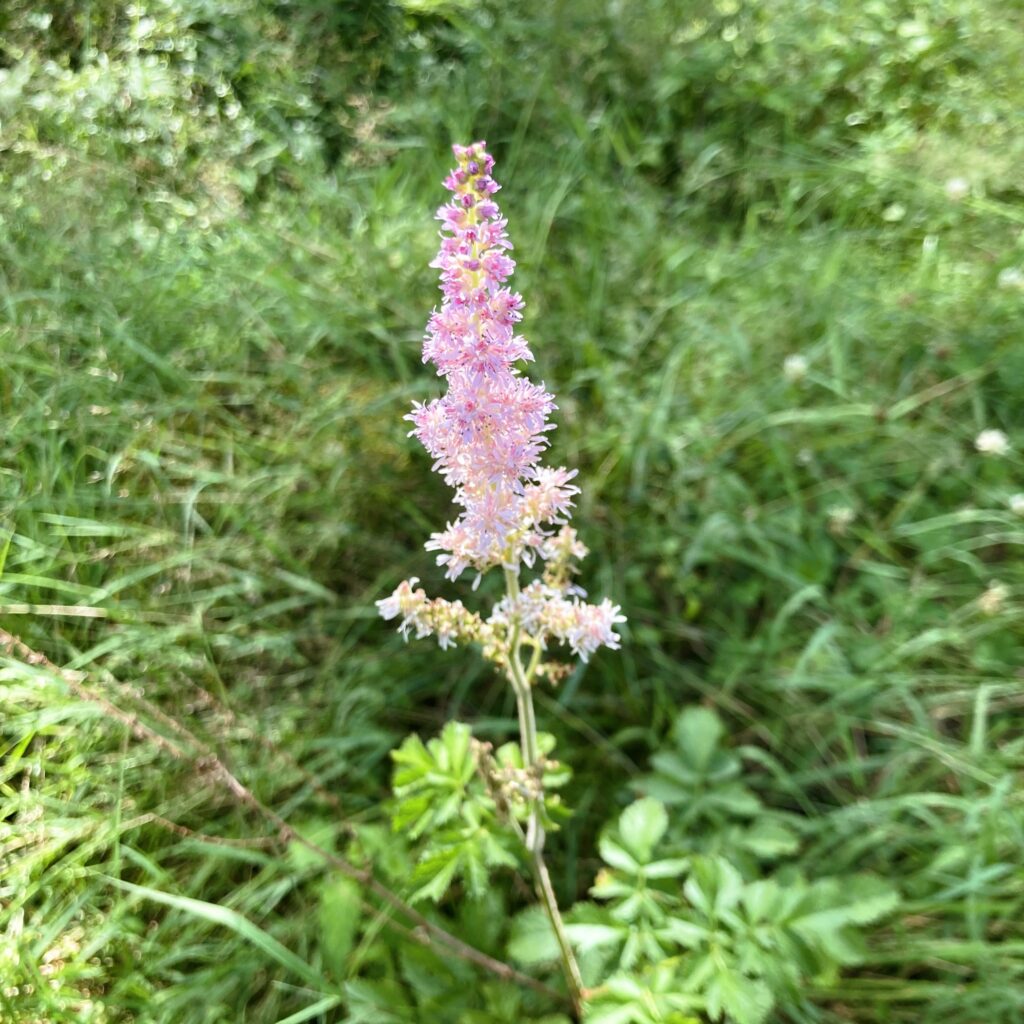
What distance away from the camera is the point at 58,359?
2.66 metres

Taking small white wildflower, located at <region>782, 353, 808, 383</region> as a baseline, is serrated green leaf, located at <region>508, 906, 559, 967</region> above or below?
below

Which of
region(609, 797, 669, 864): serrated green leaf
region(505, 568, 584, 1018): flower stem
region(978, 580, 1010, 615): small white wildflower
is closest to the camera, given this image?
region(505, 568, 584, 1018): flower stem

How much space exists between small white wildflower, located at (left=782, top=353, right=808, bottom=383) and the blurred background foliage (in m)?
0.06

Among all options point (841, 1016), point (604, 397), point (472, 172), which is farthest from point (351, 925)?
point (604, 397)

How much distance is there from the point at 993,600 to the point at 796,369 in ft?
3.46

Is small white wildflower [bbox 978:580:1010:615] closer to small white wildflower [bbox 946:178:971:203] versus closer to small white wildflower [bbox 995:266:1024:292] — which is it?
small white wildflower [bbox 995:266:1024:292]

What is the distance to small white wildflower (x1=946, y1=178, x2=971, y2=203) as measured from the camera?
11.1 feet

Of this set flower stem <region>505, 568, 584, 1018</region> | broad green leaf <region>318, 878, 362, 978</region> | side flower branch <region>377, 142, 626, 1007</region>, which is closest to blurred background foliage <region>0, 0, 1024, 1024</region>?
broad green leaf <region>318, 878, 362, 978</region>

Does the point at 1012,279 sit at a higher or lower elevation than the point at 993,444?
higher

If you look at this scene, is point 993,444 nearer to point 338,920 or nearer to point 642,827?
point 642,827

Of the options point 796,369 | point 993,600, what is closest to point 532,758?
point 993,600

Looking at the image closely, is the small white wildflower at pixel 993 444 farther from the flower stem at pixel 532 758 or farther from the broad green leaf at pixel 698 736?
the flower stem at pixel 532 758

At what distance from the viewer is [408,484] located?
279 cm

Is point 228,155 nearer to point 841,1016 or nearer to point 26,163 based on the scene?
point 26,163
